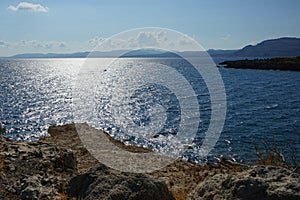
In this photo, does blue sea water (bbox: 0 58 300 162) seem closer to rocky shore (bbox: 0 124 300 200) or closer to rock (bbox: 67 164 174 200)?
rocky shore (bbox: 0 124 300 200)

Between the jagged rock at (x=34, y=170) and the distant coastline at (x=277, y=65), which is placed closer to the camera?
the jagged rock at (x=34, y=170)

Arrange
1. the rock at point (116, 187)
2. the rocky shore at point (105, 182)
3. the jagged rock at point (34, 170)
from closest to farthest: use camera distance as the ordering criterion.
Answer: the rocky shore at point (105, 182) → the rock at point (116, 187) → the jagged rock at point (34, 170)

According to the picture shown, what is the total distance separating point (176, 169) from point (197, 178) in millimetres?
2075

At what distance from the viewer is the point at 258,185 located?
5.99m

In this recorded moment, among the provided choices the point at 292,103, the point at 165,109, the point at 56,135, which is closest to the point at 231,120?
the point at 165,109

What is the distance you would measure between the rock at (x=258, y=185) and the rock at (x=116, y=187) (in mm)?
1185

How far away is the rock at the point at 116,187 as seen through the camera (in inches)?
283

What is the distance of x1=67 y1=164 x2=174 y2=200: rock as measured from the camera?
283 inches

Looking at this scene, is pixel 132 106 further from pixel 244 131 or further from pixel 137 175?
pixel 137 175

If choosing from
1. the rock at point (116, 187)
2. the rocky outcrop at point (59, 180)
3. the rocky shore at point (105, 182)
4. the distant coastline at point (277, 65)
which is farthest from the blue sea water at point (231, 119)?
the distant coastline at point (277, 65)

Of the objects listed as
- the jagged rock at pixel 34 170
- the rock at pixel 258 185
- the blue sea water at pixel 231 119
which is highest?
the rock at pixel 258 185

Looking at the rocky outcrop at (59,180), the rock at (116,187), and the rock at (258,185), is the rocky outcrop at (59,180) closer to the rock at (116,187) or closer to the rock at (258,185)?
the rock at (116,187)

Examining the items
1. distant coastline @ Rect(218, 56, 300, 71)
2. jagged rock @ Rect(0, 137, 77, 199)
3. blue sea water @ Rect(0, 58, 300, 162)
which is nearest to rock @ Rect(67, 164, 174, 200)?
jagged rock @ Rect(0, 137, 77, 199)

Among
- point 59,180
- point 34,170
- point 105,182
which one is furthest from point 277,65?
point 105,182
